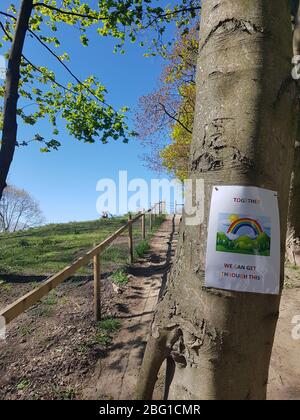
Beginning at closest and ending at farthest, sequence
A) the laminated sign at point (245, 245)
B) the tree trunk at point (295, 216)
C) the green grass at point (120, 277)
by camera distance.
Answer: the laminated sign at point (245, 245) < the tree trunk at point (295, 216) < the green grass at point (120, 277)

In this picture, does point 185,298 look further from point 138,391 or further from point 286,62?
point 286,62

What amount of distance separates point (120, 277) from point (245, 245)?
224 inches

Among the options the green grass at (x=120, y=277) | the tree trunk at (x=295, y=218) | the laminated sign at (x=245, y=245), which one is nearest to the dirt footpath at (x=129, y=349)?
the green grass at (x=120, y=277)

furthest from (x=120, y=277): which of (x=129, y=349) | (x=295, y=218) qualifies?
(x=295, y=218)

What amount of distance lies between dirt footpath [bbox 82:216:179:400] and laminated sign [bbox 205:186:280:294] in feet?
5.62

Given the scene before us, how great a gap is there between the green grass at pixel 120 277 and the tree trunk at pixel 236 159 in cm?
519

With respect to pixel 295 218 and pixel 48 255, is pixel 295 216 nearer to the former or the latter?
pixel 295 218

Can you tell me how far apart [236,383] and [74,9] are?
9.41m

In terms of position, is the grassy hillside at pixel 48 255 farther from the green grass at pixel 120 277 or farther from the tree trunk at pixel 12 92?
the tree trunk at pixel 12 92

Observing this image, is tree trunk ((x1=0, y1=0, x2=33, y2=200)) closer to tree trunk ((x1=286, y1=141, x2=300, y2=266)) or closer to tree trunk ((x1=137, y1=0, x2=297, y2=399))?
tree trunk ((x1=286, y1=141, x2=300, y2=266))

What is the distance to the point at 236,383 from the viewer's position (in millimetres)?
1383

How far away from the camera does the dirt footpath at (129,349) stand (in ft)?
11.0

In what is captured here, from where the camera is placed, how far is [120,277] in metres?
6.82

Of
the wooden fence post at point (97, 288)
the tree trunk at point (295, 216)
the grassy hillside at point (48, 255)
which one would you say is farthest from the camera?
the grassy hillside at point (48, 255)
